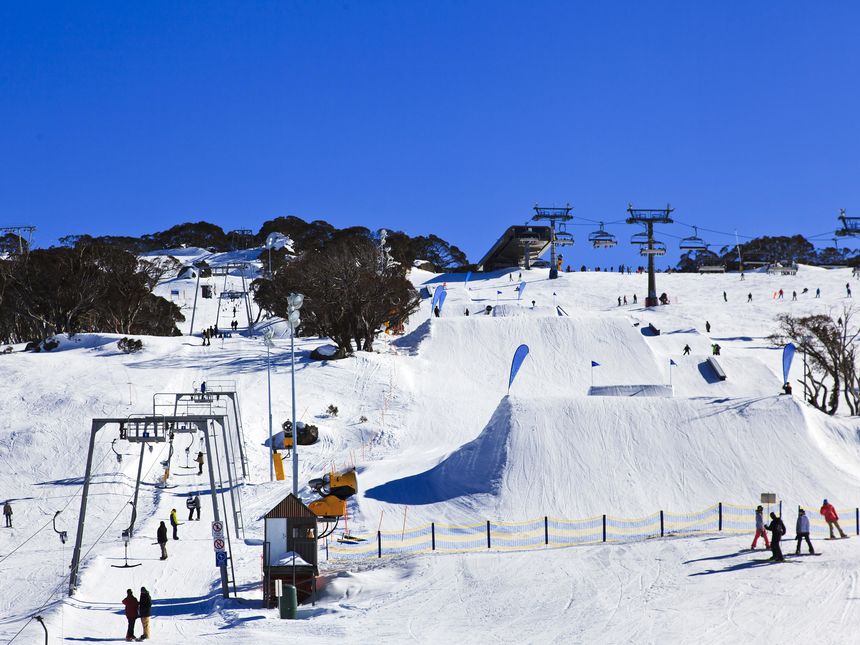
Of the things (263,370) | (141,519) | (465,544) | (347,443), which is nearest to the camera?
(465,544)

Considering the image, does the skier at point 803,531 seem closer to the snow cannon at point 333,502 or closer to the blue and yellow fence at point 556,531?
the blue and yellow fence at point 556,531

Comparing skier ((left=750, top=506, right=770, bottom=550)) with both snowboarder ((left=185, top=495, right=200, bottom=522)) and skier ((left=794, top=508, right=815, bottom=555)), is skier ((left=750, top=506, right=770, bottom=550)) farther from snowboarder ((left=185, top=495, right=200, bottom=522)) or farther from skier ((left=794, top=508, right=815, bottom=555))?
snowboarder ((left=185, top=495, right=200, bottom=522))

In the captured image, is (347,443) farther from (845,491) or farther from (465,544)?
(845,491)

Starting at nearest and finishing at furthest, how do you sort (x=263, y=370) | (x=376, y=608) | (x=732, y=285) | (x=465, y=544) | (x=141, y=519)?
(x=376, y=608)
(x=465, y=544)
(x=141, y=519)
(x=263, y=370)
(x=732, y=285)

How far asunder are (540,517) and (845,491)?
11499 mm

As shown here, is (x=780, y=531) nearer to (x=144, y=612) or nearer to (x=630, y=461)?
(x=630, y=461)

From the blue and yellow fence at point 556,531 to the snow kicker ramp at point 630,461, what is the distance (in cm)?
119

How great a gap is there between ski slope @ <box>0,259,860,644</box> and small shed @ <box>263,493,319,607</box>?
732mm

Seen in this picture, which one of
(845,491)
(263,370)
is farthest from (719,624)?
(263,370)

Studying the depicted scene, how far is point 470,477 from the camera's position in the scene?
35719 mm

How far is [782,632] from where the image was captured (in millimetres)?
18391

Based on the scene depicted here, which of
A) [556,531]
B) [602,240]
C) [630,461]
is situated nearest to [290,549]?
[556,531]

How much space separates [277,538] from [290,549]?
0.51m

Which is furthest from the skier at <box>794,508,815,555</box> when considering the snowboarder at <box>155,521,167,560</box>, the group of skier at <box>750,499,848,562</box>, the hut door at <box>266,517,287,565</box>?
the snowboarder at <box>155,521,167,560</box>
